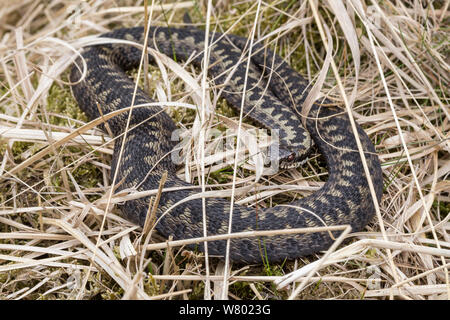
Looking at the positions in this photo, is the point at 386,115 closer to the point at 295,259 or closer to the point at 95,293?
the point at 295,259

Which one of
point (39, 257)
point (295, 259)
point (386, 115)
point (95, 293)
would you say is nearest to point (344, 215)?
point (295, 259)

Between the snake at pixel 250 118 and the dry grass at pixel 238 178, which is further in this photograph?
the snake at pixel 250 118

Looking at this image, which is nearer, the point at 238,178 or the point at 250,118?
the point at 238,178

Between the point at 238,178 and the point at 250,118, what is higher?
the point at 250,118

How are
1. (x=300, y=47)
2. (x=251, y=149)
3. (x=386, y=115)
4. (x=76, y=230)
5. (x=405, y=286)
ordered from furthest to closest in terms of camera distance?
1. (x=300, y=47)
2. (x=386, y=115)
3. (x=251, y=149)
4. (x=76, y=230)
5. (x=405, y=286)

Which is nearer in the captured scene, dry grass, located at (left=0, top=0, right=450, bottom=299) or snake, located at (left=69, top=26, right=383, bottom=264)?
dry grass, located at (left=0, top=0, right=450, bottom=299)
